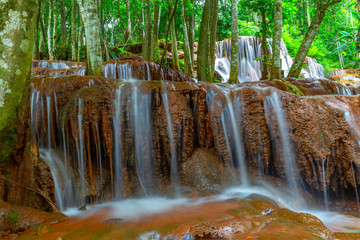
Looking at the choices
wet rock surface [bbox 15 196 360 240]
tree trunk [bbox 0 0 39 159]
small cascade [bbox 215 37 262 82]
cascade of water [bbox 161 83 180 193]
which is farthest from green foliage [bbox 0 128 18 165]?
small cascade [bbox 215 37 262 82]

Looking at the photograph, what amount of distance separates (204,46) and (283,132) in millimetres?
4763

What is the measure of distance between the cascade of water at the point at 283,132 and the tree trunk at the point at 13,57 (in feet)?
13.4

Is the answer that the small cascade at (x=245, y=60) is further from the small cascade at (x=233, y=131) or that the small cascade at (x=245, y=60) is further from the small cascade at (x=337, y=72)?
the small cascade at (x=233, y=131)

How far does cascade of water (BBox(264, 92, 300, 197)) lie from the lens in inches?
175

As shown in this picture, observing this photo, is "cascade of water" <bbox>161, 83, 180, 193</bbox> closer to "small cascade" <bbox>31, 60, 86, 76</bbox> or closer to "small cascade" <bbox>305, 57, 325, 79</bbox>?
"small cascade" <bbox>31, 60, 86, 76</bbox>

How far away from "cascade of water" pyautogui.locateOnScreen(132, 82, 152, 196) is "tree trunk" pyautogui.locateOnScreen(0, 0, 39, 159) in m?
2.11

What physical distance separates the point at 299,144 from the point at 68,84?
15.3 ft

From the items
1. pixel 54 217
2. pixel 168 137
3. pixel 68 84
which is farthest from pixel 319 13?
pixel 54 217

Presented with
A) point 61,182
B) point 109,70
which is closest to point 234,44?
point 109,70

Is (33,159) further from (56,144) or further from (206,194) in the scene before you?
(206,194)

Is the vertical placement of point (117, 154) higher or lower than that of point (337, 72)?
lower

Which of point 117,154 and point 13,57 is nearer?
point 13,57

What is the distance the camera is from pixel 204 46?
8.21 m

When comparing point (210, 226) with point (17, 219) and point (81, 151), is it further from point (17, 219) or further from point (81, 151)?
point (81, 151)
